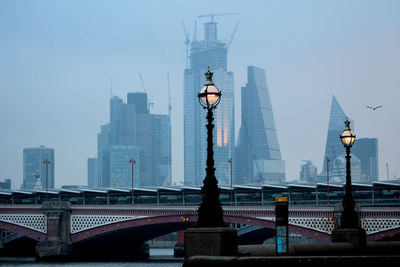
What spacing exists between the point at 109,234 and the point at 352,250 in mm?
72978

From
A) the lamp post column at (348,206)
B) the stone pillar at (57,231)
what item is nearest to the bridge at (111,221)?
the stone pillar at (57,231)

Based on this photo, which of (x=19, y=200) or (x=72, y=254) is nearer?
(x=72, y=254)

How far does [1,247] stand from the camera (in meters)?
131

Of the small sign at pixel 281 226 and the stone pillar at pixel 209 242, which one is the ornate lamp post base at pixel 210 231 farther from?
the small sign at pixel 281 226

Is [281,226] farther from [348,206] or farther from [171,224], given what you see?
[171,224]

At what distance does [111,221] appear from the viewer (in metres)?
107

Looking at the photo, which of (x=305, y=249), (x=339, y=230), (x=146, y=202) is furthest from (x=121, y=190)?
(x=305, y=249)

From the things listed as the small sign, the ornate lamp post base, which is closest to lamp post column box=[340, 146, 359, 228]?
the small sign

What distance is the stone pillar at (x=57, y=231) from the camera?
351ft

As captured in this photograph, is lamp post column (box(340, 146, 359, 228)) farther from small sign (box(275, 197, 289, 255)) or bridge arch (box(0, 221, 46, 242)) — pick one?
bridge arch (box(0, 221, 46, 242))

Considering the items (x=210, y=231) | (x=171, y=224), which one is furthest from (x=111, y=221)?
(x=210, y=231)

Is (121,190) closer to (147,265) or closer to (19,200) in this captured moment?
(19,200)

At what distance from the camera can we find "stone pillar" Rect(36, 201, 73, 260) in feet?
351

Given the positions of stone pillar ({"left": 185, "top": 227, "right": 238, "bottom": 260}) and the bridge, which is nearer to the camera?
stone pillar ({"left": 185, "top": 227, "right": 238, "bottom": 260})
